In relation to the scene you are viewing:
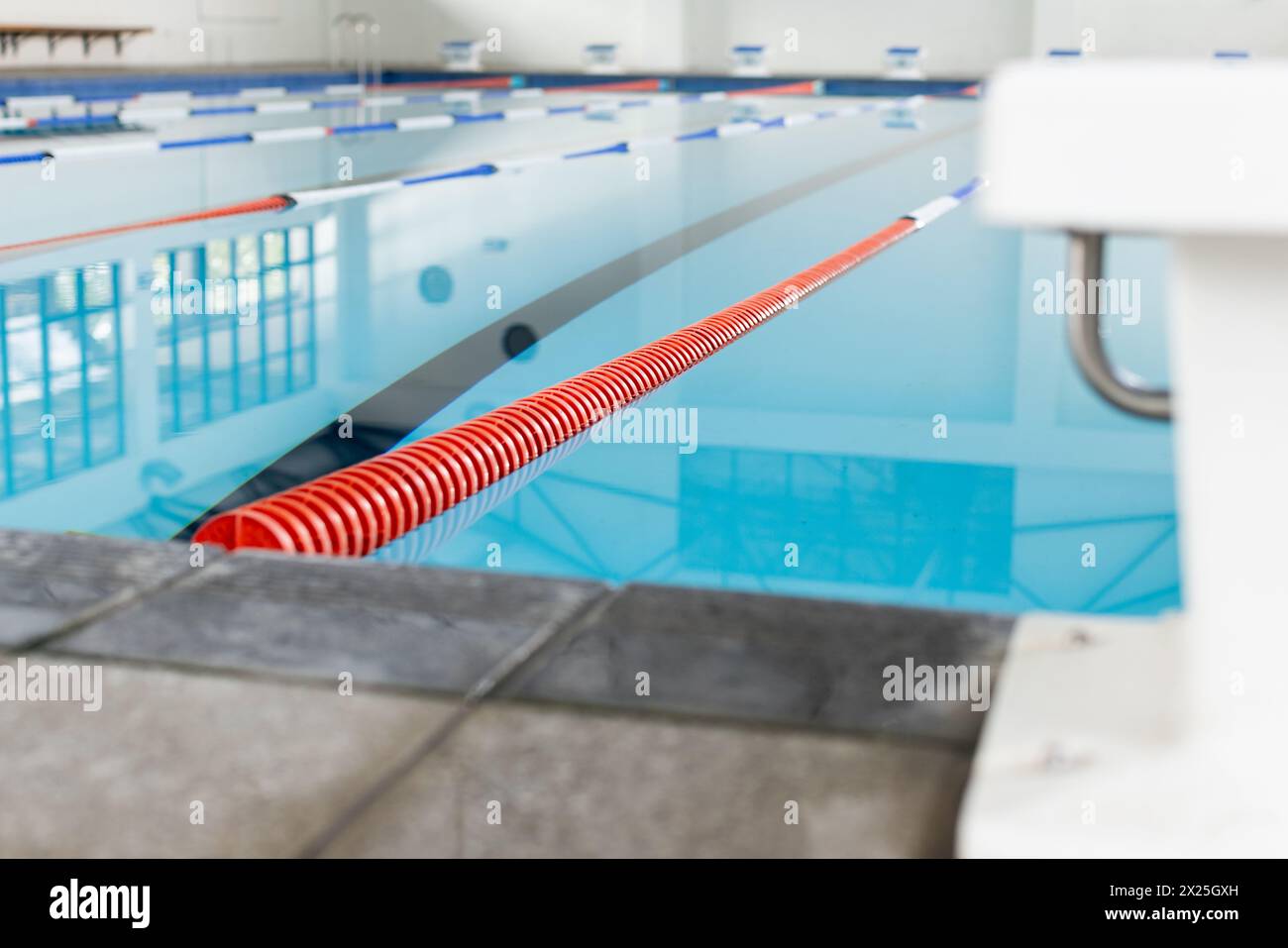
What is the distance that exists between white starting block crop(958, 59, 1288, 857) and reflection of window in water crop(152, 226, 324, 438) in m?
3.63

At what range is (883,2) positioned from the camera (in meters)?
21.7

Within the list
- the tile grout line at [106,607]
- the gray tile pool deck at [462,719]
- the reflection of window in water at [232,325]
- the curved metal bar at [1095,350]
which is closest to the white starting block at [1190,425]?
the curved metal bar at [1095,350]

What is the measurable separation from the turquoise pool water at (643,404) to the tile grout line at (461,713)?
58.0 inches

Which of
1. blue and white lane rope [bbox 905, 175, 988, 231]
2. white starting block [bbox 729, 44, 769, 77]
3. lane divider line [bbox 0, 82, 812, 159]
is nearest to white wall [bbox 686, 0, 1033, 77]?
white starting block [bbox 729, 44, 769, 77]

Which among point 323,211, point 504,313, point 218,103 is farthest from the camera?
point 218,103

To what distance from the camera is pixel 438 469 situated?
11.2 ft

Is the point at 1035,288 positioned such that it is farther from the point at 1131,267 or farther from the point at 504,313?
the point at 504,313

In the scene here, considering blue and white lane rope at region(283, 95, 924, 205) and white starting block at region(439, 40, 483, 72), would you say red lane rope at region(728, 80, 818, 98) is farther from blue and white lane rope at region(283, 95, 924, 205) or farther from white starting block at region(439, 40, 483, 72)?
white starting block at region(439, 40, 483, 72)

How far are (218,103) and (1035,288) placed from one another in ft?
41.3

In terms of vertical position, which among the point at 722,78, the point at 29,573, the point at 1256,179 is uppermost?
the point at 722,78

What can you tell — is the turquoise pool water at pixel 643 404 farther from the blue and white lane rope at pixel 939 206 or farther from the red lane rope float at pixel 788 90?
the red lane rope float at pixel 788 90

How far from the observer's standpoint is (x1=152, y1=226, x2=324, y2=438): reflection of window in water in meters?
4.91

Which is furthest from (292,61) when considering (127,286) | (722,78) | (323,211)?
(127,286)

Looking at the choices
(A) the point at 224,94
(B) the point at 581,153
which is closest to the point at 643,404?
(B) the point at 581,153
